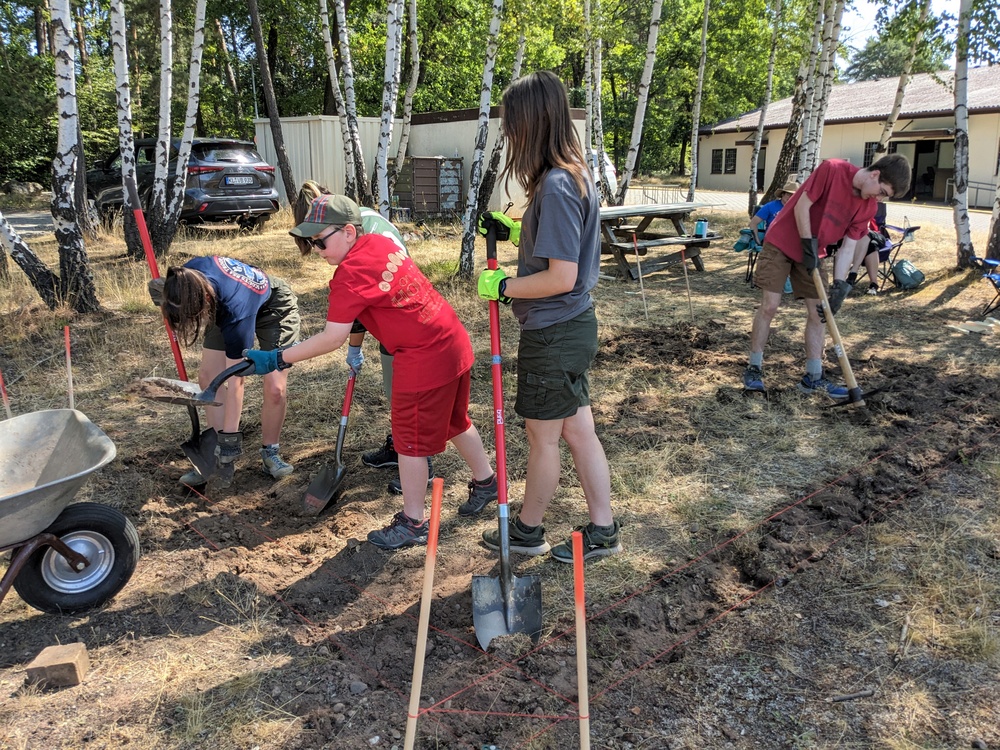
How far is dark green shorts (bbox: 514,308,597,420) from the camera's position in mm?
2807

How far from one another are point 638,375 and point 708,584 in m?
2.86

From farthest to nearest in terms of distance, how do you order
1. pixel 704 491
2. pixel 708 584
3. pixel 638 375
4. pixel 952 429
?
pixel 638 375 < pixel 952 429 < pixel 704 491 < pixel 708 584

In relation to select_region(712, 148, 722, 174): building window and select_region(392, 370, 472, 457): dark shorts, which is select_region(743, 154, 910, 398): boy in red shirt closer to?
select_region(392, 370, 472, 457): dark shorts

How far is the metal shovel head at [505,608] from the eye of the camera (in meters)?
2.70

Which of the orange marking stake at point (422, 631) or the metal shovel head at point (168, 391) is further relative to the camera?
the metal shovel head at point (168, 391)

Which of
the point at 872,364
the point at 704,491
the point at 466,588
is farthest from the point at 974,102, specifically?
the point at 466,588

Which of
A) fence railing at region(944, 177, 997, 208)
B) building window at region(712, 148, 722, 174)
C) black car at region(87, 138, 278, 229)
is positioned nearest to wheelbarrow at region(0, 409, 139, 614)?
black car at region(87, 138, 278, 229)

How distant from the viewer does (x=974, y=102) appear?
22.5m

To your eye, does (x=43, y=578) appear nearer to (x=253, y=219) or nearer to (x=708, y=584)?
(x=708, y=584)

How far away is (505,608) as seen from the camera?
2746 mm

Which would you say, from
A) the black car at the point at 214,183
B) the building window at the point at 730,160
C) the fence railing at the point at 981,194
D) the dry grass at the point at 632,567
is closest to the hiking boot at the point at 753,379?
the dry grass at the point at 632,567

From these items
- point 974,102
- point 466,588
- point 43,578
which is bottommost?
point 466,588

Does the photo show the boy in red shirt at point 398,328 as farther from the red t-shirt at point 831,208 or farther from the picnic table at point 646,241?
the picnic table at point 646,241

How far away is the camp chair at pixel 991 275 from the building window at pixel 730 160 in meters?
25.1
